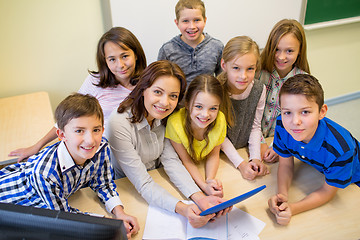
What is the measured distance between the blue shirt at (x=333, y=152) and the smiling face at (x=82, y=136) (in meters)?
0.76

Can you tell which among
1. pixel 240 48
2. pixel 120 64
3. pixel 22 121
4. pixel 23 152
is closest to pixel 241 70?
pixel 240 48

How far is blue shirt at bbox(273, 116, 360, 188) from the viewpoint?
1134 mm

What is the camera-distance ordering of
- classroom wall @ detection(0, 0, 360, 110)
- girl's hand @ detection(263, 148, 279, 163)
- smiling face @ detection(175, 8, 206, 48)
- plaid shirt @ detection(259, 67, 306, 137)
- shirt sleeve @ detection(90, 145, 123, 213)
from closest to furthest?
shirt sleeve @ detection(90, 145, 123, 213) < girl's hand @ detection(263, 148, 279, 163) < plaid shirt @ detection(259, 67, 306, 137) < smiling face @ detection(175, 8, 206, 48) < classroom wall @ detection(0, 0, 360, 110)

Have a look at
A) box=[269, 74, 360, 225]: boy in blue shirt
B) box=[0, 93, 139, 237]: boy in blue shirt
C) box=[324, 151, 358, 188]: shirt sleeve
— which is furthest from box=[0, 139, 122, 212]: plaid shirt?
box=[324, 151, 358, 188]: shirt sleeve

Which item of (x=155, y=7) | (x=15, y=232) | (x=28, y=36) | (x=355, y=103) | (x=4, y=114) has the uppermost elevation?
(x=155, y=7)

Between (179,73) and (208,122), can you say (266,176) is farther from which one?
(179,73)

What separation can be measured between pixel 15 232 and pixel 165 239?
2.06 feet

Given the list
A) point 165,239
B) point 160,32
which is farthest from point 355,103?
point 165,239

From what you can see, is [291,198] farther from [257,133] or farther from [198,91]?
[198,91]

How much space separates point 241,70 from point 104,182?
0.82m

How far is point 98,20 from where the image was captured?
89.0 inches

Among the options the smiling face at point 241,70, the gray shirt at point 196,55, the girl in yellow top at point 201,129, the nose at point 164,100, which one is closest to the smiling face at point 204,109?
the girl in yellow top at point 201,129

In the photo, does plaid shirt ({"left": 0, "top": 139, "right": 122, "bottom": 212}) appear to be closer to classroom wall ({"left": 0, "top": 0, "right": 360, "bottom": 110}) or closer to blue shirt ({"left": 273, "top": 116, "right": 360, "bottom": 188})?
blue shirt ({"left": 273, "top": 116, "right": 360, "bottom": 188})

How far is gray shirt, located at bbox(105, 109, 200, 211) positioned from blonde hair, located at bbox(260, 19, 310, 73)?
748 mm
